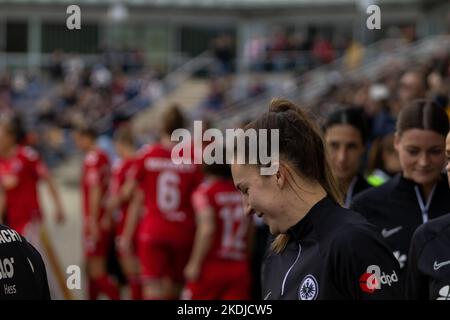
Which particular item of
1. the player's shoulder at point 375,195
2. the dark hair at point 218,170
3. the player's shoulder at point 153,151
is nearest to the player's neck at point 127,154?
the player's shoulder at point 153,151

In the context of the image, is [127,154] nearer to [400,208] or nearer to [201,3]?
[400,208]

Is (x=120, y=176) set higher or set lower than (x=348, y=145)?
lower

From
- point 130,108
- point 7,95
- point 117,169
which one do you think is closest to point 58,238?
point 117,169

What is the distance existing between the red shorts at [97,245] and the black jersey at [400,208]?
20.8 ft

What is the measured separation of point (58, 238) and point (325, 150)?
43.4ft

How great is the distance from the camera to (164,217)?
941 cm

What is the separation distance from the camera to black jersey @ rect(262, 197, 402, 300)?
307cm

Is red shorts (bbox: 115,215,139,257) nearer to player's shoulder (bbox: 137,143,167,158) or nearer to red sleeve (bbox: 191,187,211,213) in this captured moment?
player's shoulder (bbox: 137,143,167,158)

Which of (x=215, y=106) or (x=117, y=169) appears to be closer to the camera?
(x=117, y=169)

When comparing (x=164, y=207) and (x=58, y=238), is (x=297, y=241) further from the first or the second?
(x=58, y=238)

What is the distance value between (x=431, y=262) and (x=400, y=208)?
1056 mm

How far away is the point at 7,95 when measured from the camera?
34.1m

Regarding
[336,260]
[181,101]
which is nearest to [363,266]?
[336,260]
